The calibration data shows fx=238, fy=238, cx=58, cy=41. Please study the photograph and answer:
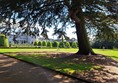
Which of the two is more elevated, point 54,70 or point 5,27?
point 5,27

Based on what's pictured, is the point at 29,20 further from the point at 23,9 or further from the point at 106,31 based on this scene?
the point at 106,31

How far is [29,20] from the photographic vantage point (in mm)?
21750

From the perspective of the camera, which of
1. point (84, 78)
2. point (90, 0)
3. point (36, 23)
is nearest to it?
point (84, 78)

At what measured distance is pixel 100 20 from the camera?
23312mm

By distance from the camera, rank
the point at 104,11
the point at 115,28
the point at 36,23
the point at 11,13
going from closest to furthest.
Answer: the point at 11,13, the point at 104,11, the point at 36,23, the point at 115,28

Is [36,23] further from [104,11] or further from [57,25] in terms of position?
[104,11]

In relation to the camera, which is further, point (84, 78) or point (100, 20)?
point (100, 20)

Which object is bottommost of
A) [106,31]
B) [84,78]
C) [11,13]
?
[84,78]

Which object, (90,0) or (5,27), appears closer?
(90,0)

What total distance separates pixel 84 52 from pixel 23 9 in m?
6.97

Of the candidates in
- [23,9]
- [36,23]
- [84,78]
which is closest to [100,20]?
[36,23]

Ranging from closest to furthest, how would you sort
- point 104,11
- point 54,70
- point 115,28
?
point 54,70 < point 104,11 < point 115,28

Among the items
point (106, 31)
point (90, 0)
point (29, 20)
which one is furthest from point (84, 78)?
point (106, 31)

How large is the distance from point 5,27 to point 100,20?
912 centimetres
